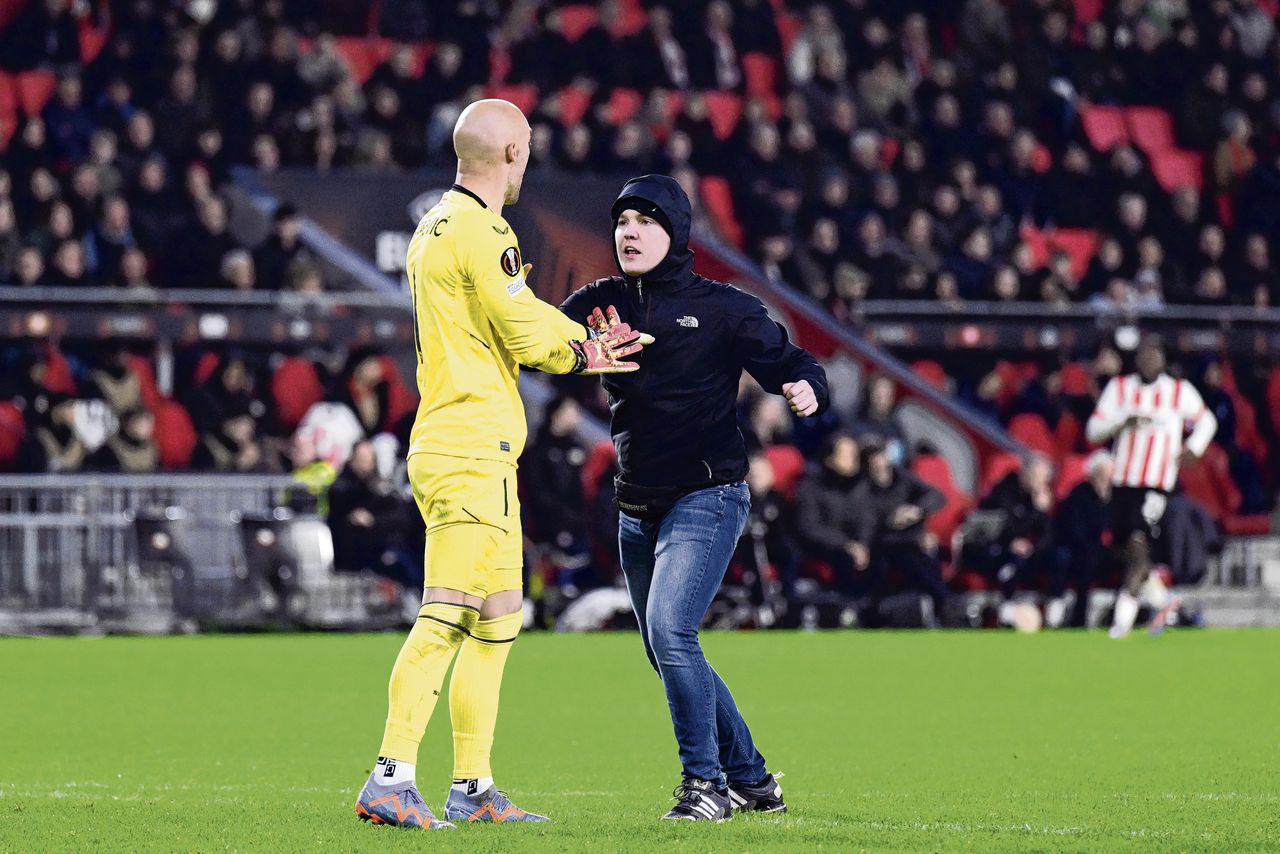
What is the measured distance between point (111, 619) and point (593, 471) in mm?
4091

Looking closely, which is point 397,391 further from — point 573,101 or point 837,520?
point 573,101

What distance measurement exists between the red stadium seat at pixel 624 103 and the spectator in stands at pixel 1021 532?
247 inches

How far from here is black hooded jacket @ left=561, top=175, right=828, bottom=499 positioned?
21.1 ft

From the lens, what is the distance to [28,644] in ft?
48.6

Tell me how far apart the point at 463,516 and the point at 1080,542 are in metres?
11.8

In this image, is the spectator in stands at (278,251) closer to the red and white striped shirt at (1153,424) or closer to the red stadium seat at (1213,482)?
the red and white striped shirt at (1153,424)

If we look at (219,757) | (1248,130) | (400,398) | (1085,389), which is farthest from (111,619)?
(1248,130)

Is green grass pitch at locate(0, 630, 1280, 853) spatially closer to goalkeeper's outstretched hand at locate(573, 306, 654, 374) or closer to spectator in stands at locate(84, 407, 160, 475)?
goalkeeper's outstretched hand at locate(573, 306, 654, 374)

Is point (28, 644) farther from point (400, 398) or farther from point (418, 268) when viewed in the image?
point (418, 268)

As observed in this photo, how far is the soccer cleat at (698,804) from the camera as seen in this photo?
6.19m

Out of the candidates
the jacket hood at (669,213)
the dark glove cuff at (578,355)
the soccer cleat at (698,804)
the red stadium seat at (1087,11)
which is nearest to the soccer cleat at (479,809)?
the soccer cleat at (698,804)

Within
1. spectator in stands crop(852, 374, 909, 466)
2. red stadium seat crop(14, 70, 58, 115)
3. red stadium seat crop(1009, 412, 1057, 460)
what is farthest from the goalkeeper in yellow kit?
red stadium seat crop(14, 70, 58, 115)

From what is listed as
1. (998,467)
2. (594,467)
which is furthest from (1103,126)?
(594,467)

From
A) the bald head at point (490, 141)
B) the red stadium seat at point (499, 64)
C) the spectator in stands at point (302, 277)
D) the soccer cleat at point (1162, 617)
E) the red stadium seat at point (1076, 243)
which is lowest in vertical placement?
the soccer cleat at point (1162, 617)
